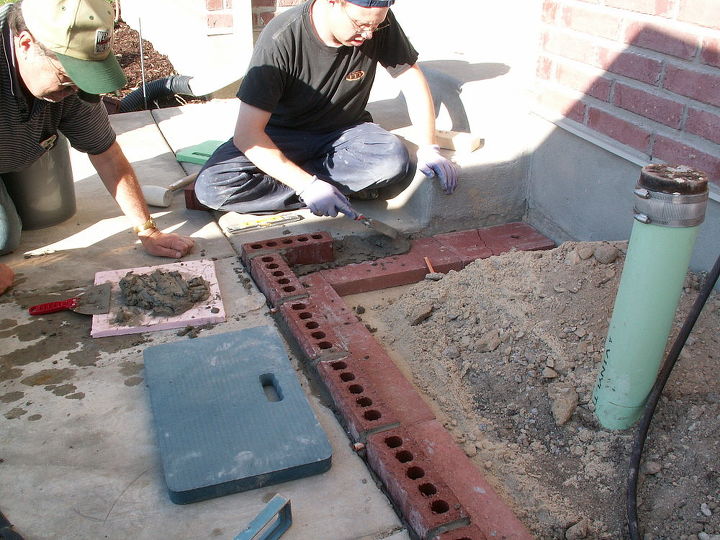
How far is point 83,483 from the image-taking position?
184cm

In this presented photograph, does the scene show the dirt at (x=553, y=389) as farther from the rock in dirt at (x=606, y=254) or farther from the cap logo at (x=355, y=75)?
the cap logo at (x=355, y=75)

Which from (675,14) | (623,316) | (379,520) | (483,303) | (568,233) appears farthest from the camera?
(568,233)

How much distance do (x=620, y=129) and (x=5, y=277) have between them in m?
2.43

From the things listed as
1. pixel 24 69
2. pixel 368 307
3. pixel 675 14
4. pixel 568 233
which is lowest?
pixel 368 307

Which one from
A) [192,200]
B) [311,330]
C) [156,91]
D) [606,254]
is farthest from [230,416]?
[156,91]

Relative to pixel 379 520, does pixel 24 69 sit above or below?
above

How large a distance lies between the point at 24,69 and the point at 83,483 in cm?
144

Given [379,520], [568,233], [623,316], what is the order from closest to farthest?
[379,520] < [623,316] < [568,233]

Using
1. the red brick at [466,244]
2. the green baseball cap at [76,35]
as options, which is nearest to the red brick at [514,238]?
the red brick at [466,244]

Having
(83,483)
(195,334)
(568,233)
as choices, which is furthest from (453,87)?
(83,483)

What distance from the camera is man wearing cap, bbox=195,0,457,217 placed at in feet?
9.77

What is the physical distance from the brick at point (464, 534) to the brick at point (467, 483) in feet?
0.08

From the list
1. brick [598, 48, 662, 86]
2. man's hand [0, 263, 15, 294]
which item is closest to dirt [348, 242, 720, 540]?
brick [598, 48, 662, 86]

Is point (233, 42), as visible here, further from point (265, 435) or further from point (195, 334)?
point (265, 435)
